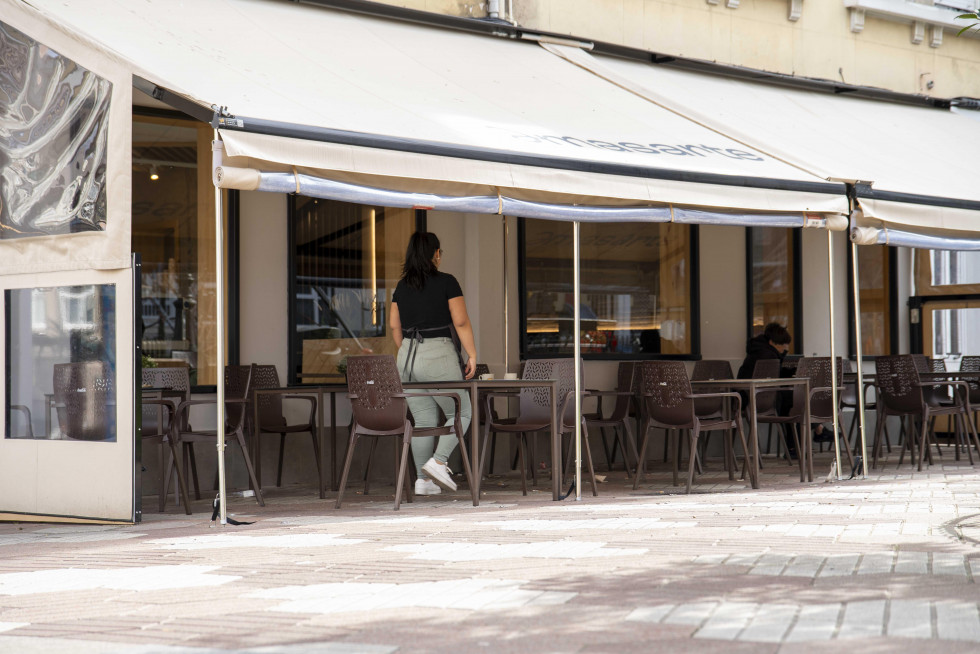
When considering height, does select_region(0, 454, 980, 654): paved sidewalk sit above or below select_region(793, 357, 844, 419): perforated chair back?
below

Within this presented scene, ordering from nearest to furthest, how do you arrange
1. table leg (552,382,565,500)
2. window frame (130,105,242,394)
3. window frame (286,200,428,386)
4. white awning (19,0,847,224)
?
white awning (19,0,847,224) → table leg (552,382,565,500) → window frame (130,105,242,394) → window frame (286,200,428,386)

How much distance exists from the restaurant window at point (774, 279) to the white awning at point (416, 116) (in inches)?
156

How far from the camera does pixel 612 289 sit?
11734 mm

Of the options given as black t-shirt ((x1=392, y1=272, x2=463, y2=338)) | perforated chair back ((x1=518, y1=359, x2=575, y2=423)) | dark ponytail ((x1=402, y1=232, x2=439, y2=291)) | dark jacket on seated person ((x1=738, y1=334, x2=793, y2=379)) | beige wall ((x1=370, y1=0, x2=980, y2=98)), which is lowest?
perforated chair back ((x1=518, y1=359, x2=575, y2=423))

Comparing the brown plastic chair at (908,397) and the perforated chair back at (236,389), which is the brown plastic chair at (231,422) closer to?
the perforated chair back at (236,389)

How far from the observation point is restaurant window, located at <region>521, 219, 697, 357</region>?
1101 cm

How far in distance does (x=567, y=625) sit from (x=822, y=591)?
1035 millimetres

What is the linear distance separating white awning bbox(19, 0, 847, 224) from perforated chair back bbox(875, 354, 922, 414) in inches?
89.5

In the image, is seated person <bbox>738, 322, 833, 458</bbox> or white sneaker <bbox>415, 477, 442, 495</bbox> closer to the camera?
white sneaker <bbox>415, 477, 442, 495</bbox>

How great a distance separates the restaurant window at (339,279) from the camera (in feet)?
32.0

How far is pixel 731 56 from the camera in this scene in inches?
466

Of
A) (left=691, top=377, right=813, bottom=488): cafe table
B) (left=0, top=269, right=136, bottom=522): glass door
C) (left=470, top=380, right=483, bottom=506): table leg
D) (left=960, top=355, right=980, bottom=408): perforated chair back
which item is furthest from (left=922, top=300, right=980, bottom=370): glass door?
(left=0, top=269, right=136, bottom=522): glass door

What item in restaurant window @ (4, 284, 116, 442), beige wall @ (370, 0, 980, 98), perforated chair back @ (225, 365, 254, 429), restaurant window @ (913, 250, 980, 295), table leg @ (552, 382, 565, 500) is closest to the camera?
restaurant window @ (4, 284, 116, 442)

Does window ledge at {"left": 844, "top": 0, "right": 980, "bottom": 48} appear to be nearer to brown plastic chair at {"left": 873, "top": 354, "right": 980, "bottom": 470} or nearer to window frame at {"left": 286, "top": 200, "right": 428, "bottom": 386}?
brown plastic chair at {"left": 873, "top": 354, "right": 980, "bottom": 470}
